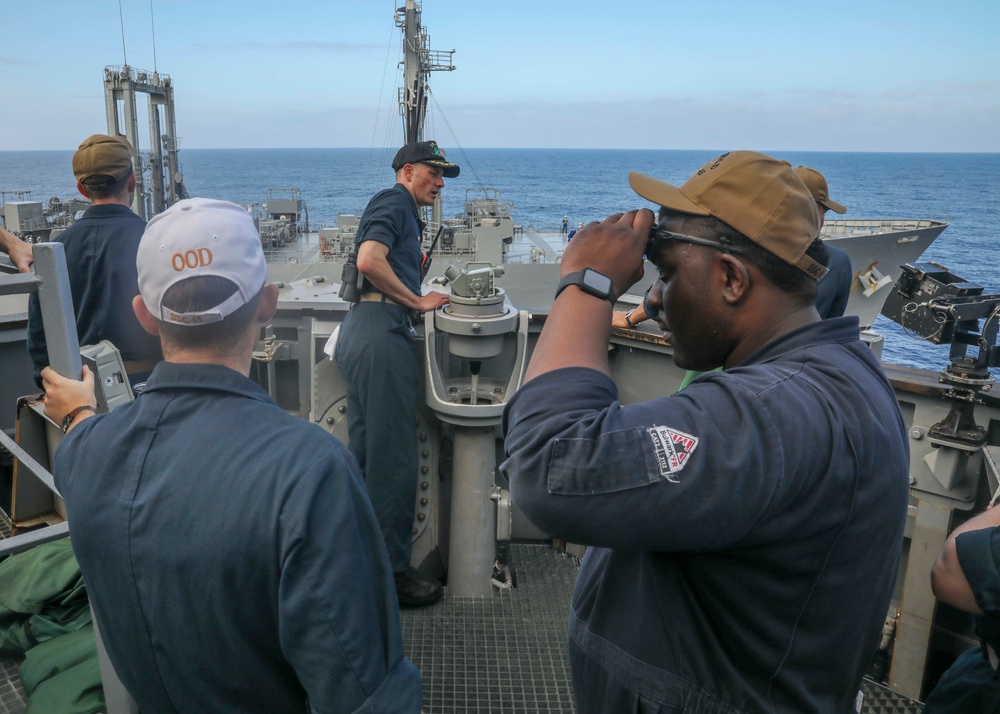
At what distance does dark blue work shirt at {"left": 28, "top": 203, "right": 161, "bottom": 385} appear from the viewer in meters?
3.42

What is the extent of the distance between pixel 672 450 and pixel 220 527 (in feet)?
2.49

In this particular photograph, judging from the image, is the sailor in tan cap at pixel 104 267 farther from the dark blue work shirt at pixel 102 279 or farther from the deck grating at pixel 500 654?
the deck grating at pixel 500 654

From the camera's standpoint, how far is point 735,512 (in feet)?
3.45

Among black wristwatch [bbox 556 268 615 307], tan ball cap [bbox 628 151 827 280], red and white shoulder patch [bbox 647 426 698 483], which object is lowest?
red and white shoulder patch [bbox 647 426 698 483]

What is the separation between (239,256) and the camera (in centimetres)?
141

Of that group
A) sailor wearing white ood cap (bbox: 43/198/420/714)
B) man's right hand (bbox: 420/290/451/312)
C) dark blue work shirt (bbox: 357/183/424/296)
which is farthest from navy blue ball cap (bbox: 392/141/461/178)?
sailor wearing white ood cap (bbox: 43/198/420/714)

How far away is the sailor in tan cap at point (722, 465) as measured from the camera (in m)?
1.07

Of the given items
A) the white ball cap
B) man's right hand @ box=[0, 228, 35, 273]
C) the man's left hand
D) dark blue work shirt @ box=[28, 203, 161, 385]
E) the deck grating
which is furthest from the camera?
dark blue work shirt @ box=[28, 203, 161, 385]

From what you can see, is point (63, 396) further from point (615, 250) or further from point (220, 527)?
point (615, 250)

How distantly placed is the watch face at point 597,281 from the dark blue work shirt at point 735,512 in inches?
6.7

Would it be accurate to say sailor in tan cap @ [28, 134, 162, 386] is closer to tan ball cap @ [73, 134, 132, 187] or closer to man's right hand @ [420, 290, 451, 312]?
tan ball cap @ [73, 134, 132, 187]

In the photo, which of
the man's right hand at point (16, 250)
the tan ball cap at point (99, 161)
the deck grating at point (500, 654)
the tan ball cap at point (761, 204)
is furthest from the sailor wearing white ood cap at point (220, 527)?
the tan ball cap at point (99, 161)

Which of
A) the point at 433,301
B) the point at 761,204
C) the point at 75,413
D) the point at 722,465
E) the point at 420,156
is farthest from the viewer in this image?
the point at 420,156

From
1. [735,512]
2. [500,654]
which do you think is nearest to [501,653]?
[500,654]
